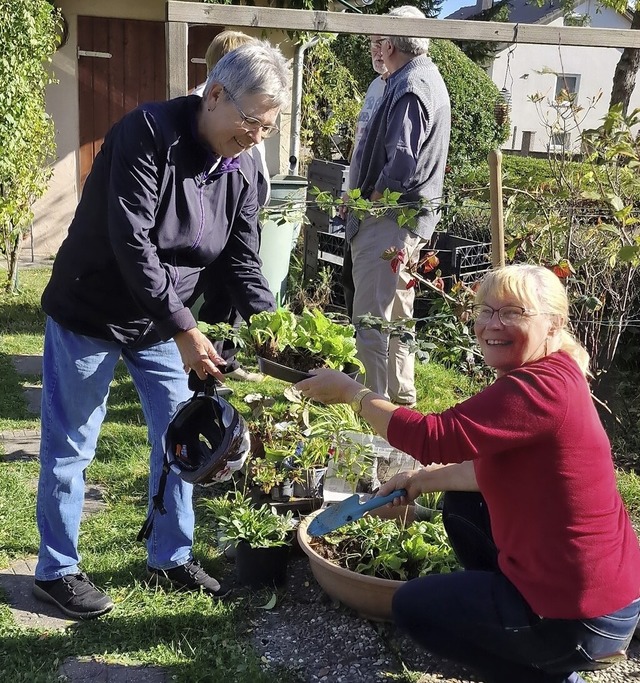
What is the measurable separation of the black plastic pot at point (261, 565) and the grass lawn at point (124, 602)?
0.22 ft

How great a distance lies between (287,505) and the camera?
3.41 metres

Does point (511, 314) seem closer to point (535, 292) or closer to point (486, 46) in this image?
point (535, 292)

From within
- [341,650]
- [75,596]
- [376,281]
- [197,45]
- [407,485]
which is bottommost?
[341,650]

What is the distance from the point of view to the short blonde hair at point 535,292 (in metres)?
2.12

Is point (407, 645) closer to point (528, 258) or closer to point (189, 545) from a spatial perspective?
point (189, 545)

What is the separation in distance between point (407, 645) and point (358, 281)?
2236 mm

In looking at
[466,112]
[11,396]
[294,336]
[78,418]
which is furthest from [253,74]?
[466,112]

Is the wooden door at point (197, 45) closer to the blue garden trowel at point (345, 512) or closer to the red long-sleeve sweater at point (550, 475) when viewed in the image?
the blue garden trowel at point (345, 512)

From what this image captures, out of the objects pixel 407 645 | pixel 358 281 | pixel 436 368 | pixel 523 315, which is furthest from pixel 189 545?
pixel 436 368

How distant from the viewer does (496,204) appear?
3264mm

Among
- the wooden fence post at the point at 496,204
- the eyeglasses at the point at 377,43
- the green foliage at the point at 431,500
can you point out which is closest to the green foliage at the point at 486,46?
the eyeglasses at the point at 377,43

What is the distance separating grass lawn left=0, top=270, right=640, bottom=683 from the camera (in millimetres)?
2561

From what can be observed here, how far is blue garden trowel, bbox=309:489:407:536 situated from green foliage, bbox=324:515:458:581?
1.09ft

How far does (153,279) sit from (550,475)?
49.4 inches
